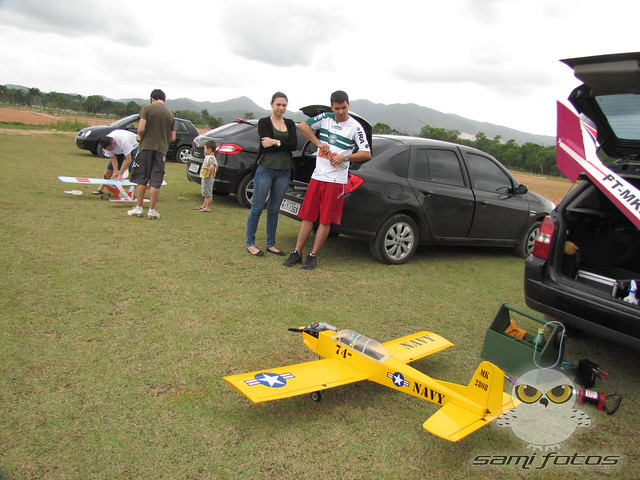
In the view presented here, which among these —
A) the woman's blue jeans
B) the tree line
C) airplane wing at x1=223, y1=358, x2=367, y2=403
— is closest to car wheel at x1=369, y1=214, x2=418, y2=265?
the woman's blue jeans

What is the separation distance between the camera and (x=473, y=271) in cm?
544

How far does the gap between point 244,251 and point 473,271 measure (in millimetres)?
2841

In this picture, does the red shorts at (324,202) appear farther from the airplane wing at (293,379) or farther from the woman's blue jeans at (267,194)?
the airplane wing at (293,379)

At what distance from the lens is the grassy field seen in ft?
6.85

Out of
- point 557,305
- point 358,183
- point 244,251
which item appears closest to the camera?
point 557,305

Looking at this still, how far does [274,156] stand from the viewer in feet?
16.1

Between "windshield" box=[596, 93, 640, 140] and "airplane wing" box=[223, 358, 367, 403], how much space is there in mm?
2858

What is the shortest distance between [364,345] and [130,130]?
1263 cm

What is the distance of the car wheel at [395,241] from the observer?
510 centimetres

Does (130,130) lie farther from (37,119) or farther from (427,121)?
(37,119)

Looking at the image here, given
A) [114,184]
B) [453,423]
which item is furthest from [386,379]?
[114,184]

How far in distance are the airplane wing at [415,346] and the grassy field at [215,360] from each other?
146mm

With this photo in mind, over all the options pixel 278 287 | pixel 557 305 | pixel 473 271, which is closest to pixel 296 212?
pixel 278 287

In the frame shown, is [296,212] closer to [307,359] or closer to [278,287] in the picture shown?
[278,287]
